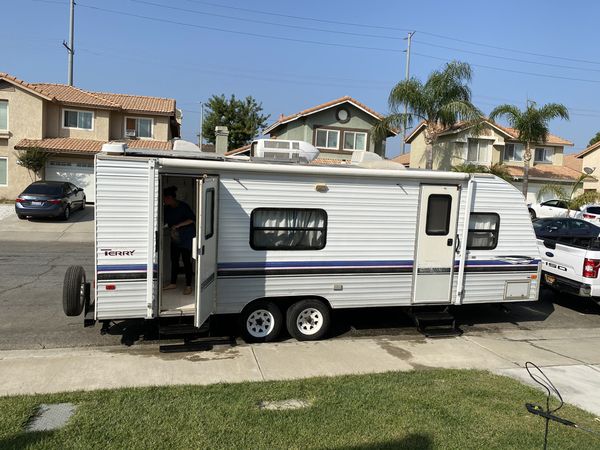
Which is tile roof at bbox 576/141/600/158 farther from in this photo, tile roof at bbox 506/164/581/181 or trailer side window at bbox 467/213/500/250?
trailer side window at bbox 467/213/500/250

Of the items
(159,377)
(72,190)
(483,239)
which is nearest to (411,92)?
(72,190)

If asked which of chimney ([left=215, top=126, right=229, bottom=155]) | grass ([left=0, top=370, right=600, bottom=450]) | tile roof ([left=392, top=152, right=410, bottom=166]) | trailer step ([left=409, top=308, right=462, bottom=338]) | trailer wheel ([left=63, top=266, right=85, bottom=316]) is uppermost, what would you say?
tile roof ([left=392, top=152, right=410, bottom=166])

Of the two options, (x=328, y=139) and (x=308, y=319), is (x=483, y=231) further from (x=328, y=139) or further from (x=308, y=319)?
(x=328, y=139)

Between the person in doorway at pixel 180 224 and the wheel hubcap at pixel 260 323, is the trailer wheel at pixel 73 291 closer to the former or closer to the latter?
the person in doorway at pixel 180 224

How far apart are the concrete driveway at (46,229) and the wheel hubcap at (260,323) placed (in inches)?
457

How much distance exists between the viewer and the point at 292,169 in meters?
7.11

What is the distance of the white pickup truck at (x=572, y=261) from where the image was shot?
916cm

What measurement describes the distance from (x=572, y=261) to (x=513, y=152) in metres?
27.0

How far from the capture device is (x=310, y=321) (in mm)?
7570

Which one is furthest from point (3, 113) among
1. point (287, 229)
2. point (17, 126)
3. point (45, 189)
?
point (287, 229)

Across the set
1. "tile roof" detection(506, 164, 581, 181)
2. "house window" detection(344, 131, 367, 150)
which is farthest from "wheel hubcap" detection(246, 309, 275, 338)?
"tile roof" detection(506, 164, 581, 181)

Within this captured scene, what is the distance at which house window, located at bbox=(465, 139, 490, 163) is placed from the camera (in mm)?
32406

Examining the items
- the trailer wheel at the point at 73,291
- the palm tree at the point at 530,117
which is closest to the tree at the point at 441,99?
the palm tree at the point at 530,117

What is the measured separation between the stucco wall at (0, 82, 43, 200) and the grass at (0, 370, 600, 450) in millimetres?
23207
